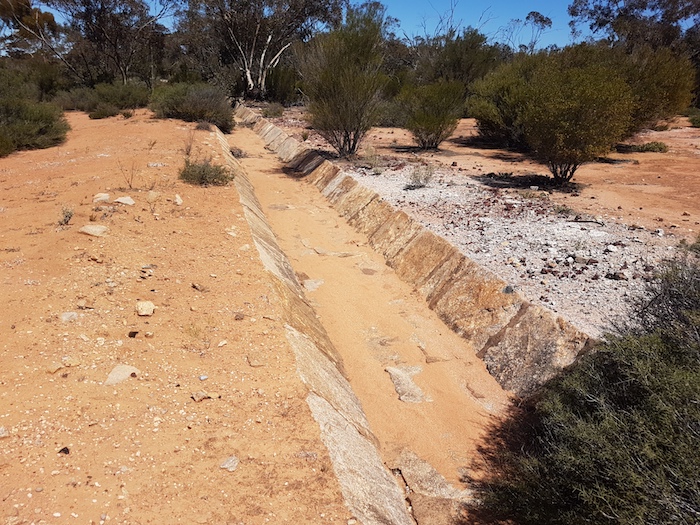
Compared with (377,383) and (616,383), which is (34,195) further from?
(616,383)

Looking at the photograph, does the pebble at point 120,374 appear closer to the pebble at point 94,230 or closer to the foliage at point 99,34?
the pebble at point 94,230

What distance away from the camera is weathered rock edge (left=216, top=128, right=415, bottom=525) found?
296cm

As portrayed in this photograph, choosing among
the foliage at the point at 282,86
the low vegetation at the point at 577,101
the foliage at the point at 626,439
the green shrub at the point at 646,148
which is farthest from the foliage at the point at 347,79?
the foliage at the point at 282,86

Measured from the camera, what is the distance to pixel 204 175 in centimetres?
898

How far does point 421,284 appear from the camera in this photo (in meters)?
6.59

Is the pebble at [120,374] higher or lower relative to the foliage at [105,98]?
lower

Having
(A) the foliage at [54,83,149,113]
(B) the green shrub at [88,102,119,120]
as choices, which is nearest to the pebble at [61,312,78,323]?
(B) the green shrub at [88,102,119,120]

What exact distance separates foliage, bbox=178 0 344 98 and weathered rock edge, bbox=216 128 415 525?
27.4 meters

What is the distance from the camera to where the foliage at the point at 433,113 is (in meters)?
14.3

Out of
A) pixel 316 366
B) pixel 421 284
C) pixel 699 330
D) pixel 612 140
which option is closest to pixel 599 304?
pixel 699 330

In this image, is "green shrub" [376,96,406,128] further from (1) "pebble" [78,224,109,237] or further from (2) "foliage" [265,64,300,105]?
(1) "pebble" [78,224,109,237]

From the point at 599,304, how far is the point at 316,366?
10.3 ft

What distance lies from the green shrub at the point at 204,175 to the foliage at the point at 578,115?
6950mm

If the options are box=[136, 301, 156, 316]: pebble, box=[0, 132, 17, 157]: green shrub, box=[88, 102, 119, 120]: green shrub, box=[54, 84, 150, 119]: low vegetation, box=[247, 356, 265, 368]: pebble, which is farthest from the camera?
box=[54, 84, 150, 119]: low vegetation
